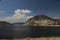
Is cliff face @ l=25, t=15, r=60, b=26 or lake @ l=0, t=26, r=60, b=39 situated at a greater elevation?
cliff face @ l=25, t=15, r=60, b=26

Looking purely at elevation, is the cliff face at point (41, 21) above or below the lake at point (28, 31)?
above

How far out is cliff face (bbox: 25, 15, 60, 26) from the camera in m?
4.20

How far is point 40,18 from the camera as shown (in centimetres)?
422

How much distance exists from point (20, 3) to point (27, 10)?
0.65ft

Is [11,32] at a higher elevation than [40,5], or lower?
lower

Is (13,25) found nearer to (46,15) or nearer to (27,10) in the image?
(27,10)

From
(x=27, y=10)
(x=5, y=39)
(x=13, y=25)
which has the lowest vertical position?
(x=5, y=39)

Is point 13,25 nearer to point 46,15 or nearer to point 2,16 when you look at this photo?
point 2,16

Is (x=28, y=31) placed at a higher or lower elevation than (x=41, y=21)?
lower

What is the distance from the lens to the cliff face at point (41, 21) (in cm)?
420

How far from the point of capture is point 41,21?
4.25m

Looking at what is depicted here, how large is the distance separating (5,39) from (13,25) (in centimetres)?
32

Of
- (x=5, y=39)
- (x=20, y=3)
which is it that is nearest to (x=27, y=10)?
(x=20, y=3)

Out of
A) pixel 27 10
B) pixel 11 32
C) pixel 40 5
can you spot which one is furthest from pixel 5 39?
pixel 40 5
